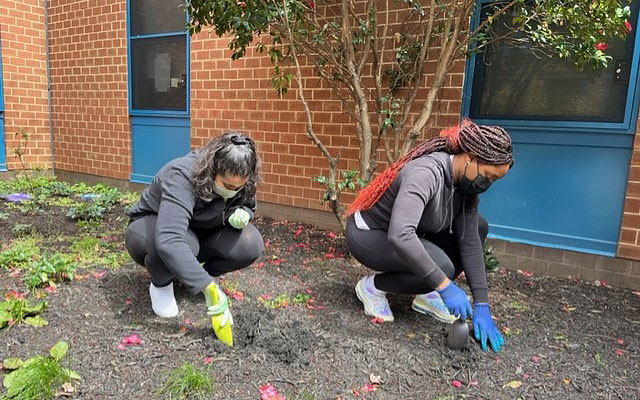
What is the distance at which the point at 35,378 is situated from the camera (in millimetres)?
1919

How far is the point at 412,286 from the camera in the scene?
2607 millimetres

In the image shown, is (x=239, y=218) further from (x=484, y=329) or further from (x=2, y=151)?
(x=2, y=151)

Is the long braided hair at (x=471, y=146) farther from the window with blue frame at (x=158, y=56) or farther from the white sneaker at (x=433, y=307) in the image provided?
the window with blue frame at (x=158, y=56)

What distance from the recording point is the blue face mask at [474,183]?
7.66ft

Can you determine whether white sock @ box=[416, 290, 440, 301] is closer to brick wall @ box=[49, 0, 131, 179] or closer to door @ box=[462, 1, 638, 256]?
door @ box=[462, 1, 638, 256]

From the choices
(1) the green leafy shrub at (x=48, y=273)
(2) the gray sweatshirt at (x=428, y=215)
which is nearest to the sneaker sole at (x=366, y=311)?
(2) the gray sweatshirt at (x=428, y=215)

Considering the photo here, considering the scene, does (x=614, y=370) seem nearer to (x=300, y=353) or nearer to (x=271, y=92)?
(x=300, y=353)

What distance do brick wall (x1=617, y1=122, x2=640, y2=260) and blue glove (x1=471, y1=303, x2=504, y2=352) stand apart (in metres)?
1.57

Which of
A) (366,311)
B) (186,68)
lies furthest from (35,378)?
(186,68)

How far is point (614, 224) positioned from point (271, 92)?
3.31 metres

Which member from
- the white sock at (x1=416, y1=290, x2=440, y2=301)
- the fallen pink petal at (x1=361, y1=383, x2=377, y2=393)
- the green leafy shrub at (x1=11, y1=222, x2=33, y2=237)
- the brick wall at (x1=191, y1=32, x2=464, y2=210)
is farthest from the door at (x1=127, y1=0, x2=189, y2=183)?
the fallen pink petal at (x1=361, y1=383, x2=377, y2=393)

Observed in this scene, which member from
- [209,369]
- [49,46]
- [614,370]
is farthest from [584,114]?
[49,46]

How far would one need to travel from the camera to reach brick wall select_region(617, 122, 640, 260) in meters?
3.34

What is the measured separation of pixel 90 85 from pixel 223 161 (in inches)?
222
